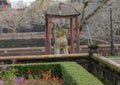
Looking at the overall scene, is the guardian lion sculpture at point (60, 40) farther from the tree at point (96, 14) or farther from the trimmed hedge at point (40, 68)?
the tree at point (96, 14)

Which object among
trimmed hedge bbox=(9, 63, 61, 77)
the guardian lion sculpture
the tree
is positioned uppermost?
the tree

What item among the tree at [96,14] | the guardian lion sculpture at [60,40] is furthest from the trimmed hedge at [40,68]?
the tree at [96,14]

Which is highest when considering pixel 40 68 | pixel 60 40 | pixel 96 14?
pixel 96 14

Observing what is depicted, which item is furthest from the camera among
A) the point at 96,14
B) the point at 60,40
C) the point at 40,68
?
the point at 96,14

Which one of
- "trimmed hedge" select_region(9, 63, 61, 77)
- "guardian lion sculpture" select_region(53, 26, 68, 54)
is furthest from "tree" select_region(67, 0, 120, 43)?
"trimmed hedge" select_region(9, 63, 61, 77)

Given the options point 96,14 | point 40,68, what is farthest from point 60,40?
point 96,14

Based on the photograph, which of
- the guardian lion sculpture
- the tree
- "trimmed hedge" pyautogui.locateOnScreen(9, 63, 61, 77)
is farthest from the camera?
the tree

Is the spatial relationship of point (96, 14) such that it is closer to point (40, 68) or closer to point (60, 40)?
point (60, 40)

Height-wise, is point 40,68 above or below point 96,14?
below

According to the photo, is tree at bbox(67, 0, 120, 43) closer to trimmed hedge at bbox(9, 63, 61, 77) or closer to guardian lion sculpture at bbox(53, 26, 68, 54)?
guardian lion sculpture at bbox(53, 26, 68, 54)

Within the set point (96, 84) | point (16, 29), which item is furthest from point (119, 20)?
point (16, 29)

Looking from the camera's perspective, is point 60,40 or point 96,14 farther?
point 96,14

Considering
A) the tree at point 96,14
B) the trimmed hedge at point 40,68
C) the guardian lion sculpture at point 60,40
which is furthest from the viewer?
the tree at point 96,14

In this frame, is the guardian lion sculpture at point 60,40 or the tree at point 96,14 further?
the tree at point 96,14
